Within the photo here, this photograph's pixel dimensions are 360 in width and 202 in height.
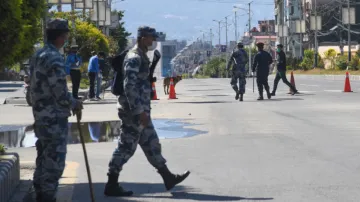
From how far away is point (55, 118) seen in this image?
946 centimetres

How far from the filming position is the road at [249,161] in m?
10.6

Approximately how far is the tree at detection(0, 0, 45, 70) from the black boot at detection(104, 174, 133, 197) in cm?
166

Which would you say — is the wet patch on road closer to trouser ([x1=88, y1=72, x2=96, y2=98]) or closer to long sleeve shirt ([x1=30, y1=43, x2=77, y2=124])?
long sleeve shirt ([x1=30, y1=43, x2=77, y2=124])

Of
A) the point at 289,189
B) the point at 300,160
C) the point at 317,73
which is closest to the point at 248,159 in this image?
the point at 300,160

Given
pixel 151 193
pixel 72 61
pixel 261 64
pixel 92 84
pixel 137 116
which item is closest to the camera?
pixel 137 116

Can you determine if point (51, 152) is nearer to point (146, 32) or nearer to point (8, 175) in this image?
A: point (8, 175)

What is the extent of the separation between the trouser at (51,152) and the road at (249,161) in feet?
2.35

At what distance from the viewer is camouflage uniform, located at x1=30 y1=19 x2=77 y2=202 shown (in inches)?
370

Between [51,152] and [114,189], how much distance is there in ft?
4.24

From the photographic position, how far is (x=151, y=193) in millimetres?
10797

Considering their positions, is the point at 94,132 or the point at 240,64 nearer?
the point at 94,132

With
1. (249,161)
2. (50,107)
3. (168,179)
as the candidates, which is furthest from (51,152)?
(249,161)

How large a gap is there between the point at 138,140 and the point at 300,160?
129 inches

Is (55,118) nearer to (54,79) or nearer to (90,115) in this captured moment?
(54,79)
